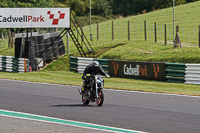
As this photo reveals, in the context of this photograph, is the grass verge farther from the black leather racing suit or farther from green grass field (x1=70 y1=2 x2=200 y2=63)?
green grass field (x1=70 y1=2 x2=200 y2=63)

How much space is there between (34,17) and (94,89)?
21.2 meters

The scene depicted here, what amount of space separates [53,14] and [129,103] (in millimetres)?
20497

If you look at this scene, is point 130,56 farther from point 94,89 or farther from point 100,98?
point 100,98

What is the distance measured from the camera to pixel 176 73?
24703 mm

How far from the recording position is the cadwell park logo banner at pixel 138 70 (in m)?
25.3

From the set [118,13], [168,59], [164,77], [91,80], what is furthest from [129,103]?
[118,13]

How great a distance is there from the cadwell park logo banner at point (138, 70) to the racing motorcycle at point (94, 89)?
1179 cm

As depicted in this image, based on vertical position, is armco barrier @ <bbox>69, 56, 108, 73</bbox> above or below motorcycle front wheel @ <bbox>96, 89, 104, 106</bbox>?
above

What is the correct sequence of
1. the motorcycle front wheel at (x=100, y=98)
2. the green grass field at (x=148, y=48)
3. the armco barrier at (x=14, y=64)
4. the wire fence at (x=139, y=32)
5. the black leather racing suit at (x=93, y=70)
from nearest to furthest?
the motorcycle front wheel at (x=100, y=98) → the black leather racing suit at (x=93, y=70) → the green grass field at (x=148, y=48) → the armco barrier at (x=14, y=64) → the wire fence at (x=139, y=32)

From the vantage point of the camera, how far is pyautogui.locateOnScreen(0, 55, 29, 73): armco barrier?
105 feet

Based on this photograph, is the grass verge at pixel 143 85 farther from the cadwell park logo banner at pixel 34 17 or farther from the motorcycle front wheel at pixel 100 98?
the cadwell park logo banner at pixel 34 17

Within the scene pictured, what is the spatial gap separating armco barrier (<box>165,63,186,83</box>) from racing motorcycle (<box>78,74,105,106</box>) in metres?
11.3

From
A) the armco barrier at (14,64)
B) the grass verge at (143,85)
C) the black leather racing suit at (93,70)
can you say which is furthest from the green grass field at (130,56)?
the black leather racing suit at (93,70)

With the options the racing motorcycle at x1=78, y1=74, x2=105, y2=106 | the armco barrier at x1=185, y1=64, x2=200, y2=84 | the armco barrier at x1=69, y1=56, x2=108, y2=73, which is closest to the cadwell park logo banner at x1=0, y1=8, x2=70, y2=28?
the armco barrier at x1=69, y1=56, x2=108, y2=73
